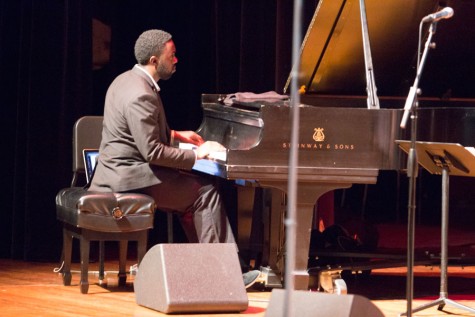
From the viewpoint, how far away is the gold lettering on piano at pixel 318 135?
4.41 meters

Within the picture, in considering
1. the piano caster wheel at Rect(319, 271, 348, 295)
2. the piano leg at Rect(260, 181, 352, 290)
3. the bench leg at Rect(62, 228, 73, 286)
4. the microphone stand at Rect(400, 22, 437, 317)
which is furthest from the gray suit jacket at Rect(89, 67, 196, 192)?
the microphone stand at Rect(400, 22, 437, 317)

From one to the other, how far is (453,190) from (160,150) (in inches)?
80.8

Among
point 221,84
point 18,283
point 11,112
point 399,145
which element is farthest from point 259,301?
point 11,112

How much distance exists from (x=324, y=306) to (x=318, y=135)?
144 centimetres

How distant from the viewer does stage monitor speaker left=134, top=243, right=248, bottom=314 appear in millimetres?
3928

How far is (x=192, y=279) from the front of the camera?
3.97 m

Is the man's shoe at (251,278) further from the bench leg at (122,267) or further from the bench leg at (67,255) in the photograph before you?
the bench leg at (67,255)

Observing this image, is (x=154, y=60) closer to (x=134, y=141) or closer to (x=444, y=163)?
(x=134, y=141)

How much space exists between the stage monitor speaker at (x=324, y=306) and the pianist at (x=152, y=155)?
1.57 metres

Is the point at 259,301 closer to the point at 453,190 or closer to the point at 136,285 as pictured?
the point at 136,285

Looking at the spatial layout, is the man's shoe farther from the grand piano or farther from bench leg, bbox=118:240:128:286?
bench leg, bbox=118:240:128:286

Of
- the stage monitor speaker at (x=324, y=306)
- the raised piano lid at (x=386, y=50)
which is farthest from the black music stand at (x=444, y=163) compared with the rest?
the stage monitor speaker at (x=324, y=306)

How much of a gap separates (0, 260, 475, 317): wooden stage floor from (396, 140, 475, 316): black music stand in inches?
9.2

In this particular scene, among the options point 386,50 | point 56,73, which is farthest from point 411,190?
point 56,73
